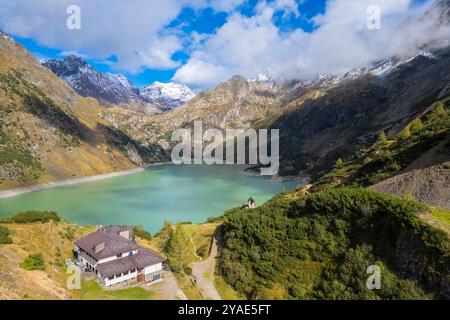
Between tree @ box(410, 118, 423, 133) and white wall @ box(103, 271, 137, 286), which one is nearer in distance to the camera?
white wall @ box(103, 271, 137, 286)

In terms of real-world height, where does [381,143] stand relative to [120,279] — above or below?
above

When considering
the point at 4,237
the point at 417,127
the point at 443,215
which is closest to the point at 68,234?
the point at 4,237

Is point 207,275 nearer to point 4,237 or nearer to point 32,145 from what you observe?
point 4,237

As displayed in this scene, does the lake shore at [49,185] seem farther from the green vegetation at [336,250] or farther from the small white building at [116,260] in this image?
the green vegetation at [336,250]


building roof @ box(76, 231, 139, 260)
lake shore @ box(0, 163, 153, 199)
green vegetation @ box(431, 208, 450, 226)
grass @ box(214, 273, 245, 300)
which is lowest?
grass @ box(214, 273, 245, 300)

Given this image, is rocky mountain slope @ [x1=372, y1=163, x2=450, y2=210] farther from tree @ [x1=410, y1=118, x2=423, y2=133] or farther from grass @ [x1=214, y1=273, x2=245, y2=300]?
tree @ [x1=410, y1=118, x2=423, y2=133]

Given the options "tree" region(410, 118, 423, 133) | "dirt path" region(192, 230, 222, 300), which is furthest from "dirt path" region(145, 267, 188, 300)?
"tree" region(410, 118, 423, 133)

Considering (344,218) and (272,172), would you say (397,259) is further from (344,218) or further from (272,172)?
(272,172)
